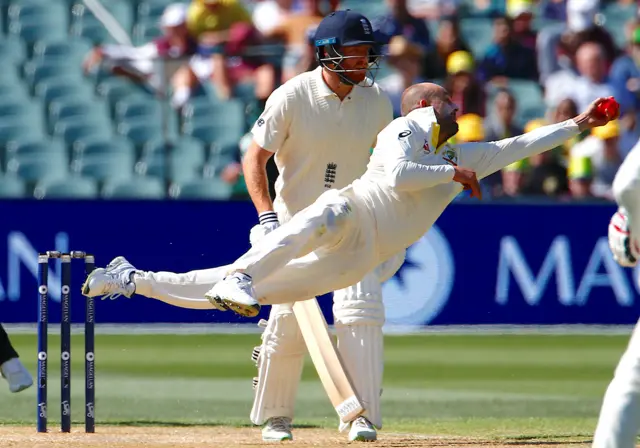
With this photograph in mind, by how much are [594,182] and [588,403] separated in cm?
503

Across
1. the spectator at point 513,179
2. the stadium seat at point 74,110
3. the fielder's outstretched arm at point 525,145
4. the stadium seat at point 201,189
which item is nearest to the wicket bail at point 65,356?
the fielder's outstretched arm at point 525,145

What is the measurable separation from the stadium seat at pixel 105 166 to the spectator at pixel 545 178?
427cm

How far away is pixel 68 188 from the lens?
14562 millimetres

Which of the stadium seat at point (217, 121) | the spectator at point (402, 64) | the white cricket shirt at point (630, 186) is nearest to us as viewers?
the white cricket shirt at point (630, 186)

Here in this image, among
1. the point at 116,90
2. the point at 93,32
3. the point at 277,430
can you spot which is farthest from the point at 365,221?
the point at 93,32

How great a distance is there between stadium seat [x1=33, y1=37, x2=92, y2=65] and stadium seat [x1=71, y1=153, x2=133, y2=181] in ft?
5.10

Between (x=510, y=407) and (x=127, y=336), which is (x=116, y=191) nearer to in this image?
(x=127, y=336)

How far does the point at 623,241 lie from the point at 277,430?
297 cm

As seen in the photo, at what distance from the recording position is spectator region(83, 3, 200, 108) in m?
15.1

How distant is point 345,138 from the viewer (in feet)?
23.4

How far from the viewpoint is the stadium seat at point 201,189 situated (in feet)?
46.5

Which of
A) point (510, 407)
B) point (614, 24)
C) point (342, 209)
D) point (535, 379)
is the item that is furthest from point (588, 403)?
point (614, 24)

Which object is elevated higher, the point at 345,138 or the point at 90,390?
the point at 345,138

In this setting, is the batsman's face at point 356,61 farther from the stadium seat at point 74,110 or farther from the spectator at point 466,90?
the stadium seat at point 74,110
